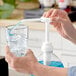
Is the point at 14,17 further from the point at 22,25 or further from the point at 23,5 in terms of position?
the point at 22,25

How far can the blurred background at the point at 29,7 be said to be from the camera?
2.23 m

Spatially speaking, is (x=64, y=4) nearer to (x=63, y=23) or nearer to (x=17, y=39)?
(x=63, y=23)

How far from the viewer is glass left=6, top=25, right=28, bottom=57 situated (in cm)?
85

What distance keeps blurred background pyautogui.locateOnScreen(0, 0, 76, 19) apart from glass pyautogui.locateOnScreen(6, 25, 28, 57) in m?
1.33

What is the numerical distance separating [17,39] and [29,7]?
1.58 meters

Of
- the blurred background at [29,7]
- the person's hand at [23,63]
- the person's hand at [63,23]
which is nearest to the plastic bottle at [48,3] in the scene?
→ the blurred background at [29,7]

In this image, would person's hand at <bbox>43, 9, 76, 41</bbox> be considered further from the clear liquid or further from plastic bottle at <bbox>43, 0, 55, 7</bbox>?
plastic bottle at <bbox>43, 0, 55, 7</bbox>

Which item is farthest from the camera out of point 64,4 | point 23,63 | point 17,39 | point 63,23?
point 64,4

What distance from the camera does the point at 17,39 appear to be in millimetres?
865

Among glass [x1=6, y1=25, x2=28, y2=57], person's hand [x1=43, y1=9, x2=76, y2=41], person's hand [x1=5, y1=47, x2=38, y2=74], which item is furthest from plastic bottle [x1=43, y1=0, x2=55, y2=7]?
person's hand [x1=5, y1=47, x2=38, y2=74]

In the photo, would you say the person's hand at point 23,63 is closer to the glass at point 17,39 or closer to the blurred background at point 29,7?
the glass at point 17,39

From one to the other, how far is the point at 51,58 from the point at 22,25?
0.14m

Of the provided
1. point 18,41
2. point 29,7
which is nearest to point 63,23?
point 18,41

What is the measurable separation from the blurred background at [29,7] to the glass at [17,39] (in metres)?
1.33
